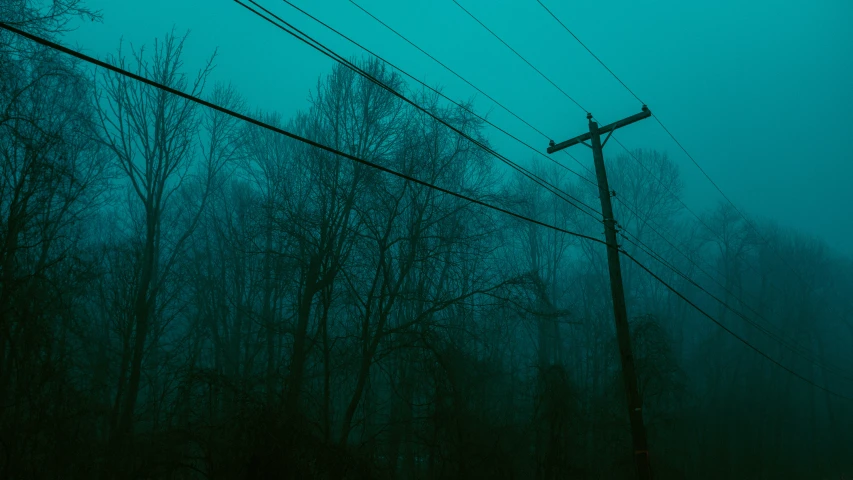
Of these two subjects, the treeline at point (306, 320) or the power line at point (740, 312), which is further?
the power line at point (740, 312)

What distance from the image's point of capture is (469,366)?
47.7ft

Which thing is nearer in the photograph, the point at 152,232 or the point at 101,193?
the point at 101,193

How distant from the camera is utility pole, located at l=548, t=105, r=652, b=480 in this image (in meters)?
9.58

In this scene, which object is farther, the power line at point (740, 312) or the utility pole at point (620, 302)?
the power line at point (740, 312)

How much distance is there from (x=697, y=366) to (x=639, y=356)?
20903 millimetres

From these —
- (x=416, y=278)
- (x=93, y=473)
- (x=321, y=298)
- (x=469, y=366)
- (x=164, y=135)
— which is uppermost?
(x=164, y=135)

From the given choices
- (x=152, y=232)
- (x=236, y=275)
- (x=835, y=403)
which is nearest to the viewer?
(x=152, y=232)

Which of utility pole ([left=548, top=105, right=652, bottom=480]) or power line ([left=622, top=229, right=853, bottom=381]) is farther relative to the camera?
power line ([left=622, top=229, right=853, bottom=381])

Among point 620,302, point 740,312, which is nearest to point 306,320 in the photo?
point 620,302

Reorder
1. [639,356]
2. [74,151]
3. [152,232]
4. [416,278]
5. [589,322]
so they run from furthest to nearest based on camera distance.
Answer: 1. [589,322]
2. [416,278]
3. [639,356]
4. [152,232]
5. [74,151]

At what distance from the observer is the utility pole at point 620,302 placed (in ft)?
31.4

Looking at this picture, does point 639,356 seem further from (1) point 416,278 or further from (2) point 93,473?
(2) point 93,473

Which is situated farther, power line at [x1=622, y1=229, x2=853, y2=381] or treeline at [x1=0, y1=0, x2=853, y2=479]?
power line at [x1=622, y1=229, x2=853, y2=381]

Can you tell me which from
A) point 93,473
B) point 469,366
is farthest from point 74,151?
point 469,366
